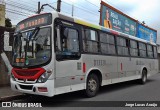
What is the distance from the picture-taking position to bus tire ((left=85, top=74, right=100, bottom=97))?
8.86 metres

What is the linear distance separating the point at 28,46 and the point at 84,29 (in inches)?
91.7

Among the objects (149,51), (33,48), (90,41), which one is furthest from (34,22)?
(149,51)

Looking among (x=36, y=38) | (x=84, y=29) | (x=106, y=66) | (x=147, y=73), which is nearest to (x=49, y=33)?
(x=36, y=38)

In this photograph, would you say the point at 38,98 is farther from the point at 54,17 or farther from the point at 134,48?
the point at 134,48

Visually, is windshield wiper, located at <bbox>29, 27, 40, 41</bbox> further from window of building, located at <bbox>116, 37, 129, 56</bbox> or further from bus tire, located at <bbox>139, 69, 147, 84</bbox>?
bus tire, located at <bbox>139, 69, 147, 84</bbox>

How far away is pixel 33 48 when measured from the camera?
754cm

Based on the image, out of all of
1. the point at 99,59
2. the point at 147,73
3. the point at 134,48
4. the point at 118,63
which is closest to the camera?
the point at 99,59

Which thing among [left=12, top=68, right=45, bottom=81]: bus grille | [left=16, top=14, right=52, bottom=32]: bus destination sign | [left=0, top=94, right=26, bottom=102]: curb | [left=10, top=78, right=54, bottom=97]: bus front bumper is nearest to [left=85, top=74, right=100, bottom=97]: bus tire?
[left=10, top=78, right=54, bottom=97]: bus front bumper

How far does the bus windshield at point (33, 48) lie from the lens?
7.32 m

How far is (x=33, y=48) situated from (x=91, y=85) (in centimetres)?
284

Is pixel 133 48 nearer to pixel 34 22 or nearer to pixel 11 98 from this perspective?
pixel 34 22

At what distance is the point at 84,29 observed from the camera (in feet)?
29.1

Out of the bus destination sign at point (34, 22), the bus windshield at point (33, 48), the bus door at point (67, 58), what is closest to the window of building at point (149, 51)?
the bus door at point (67, 58)

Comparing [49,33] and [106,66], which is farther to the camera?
[106,66]
